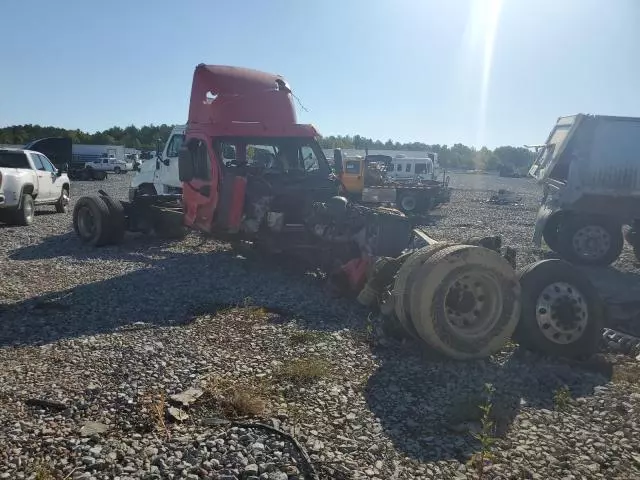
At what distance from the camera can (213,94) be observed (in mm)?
9672


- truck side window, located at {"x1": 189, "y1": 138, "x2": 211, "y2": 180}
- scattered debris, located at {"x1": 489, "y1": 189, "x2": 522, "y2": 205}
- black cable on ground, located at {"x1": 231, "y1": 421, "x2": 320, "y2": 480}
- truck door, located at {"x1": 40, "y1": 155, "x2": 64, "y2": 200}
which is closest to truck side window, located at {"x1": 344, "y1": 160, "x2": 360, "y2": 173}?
scattered debris, located at {"x1": 489, "y1": 189, "x2": 522, "y2": 205}

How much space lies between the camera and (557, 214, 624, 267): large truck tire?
1170 centimetres

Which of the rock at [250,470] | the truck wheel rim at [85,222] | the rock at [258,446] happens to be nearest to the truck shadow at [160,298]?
the truck wheel rim at [85,222]

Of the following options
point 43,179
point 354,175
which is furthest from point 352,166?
point 43,179

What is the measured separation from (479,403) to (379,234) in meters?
3.72

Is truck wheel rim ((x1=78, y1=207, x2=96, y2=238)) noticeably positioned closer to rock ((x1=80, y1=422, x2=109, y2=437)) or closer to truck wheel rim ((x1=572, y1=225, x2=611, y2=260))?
rock ((x1=80, y1=422, x2=109, y2=437))

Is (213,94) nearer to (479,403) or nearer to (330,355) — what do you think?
(330,355)

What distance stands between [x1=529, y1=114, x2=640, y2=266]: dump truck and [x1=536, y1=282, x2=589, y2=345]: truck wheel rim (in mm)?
7007

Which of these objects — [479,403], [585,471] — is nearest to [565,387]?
[479,403]

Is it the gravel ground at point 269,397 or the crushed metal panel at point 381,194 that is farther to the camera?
the crushed metal panel at point 381,194

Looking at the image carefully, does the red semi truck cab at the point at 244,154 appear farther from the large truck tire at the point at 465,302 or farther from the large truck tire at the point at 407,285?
the large truck tire at the point at 465,302

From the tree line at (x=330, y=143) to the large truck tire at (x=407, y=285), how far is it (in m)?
42.6

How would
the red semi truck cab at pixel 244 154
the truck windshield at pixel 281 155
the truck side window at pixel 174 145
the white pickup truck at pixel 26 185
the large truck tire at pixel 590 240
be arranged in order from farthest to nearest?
the truck side window at pixel 174 145
the white pickup truck at pixel 26 185
the large truck tire at pixel 590 240
the truck windshield at pixel 281 155
the red semi truck cab at pixel 244 154

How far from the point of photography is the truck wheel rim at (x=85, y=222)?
1152cm
